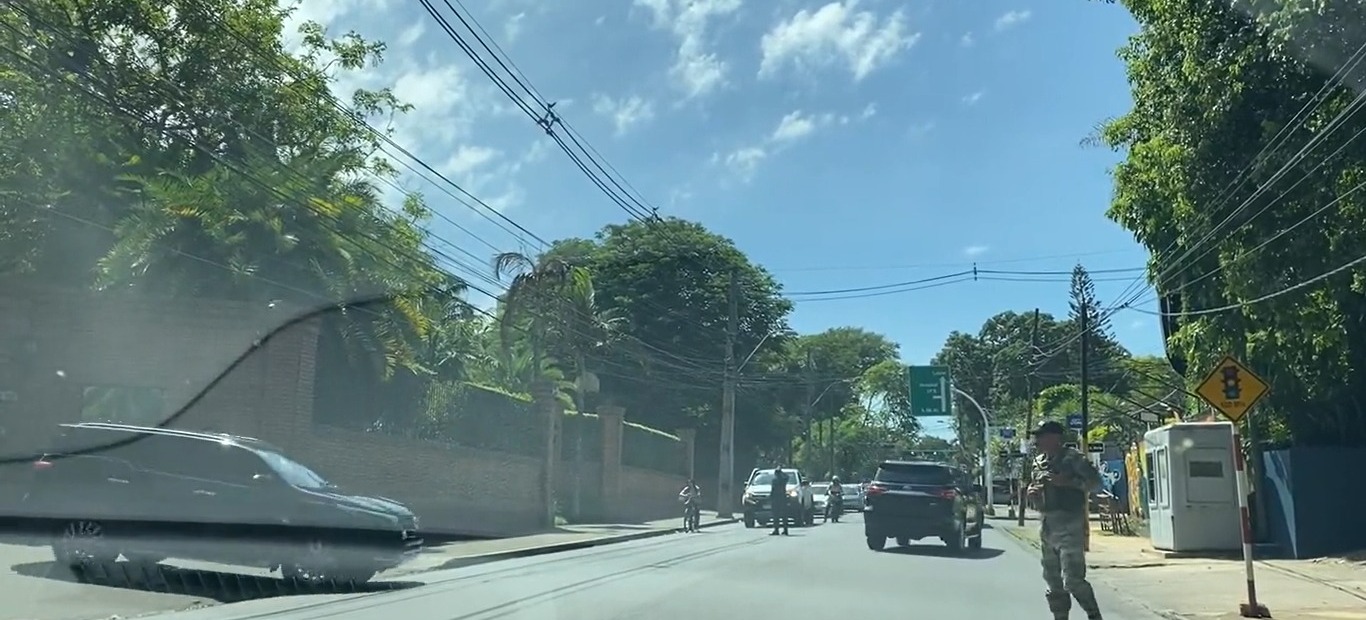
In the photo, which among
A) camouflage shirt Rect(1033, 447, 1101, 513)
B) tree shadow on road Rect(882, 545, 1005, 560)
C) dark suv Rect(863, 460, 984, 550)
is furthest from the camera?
dark suv Rect(863, 460, 984, 550)

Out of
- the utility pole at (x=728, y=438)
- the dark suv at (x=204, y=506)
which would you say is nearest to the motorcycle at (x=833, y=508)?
the utility pole at (x=728, y=438)

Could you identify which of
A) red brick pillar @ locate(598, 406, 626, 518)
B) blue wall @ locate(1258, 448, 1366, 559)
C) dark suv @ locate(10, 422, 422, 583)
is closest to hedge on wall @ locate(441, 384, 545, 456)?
red brick pillar @ locate(598, 406, 626, 518)

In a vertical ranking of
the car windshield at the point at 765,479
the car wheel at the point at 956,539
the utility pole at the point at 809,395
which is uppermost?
the utility pole at the point at 809,395

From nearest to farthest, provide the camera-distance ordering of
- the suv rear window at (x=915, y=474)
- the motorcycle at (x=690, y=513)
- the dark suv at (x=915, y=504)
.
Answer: the dark suv at (x=915, y=504)
the suv rear window at (x=915, y=474)
the motorcycle at (x=690, y=513)

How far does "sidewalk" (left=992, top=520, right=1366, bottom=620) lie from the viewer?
44.0 feet

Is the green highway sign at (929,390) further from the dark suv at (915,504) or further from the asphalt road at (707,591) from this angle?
the asphalt road at (707,591)

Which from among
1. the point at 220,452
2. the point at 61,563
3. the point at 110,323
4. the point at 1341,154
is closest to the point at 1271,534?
the point at 1341,154

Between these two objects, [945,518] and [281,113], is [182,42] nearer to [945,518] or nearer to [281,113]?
[281,113]

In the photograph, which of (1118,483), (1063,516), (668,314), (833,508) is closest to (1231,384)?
(1063,516)

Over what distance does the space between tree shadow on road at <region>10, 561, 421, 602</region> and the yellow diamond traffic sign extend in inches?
378

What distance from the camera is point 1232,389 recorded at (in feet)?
44.1

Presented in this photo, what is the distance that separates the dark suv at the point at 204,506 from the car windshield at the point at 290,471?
0.07 ft

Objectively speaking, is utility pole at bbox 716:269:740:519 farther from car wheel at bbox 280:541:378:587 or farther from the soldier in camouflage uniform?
the soldier in camouflage uniform

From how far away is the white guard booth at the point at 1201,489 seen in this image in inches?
875
